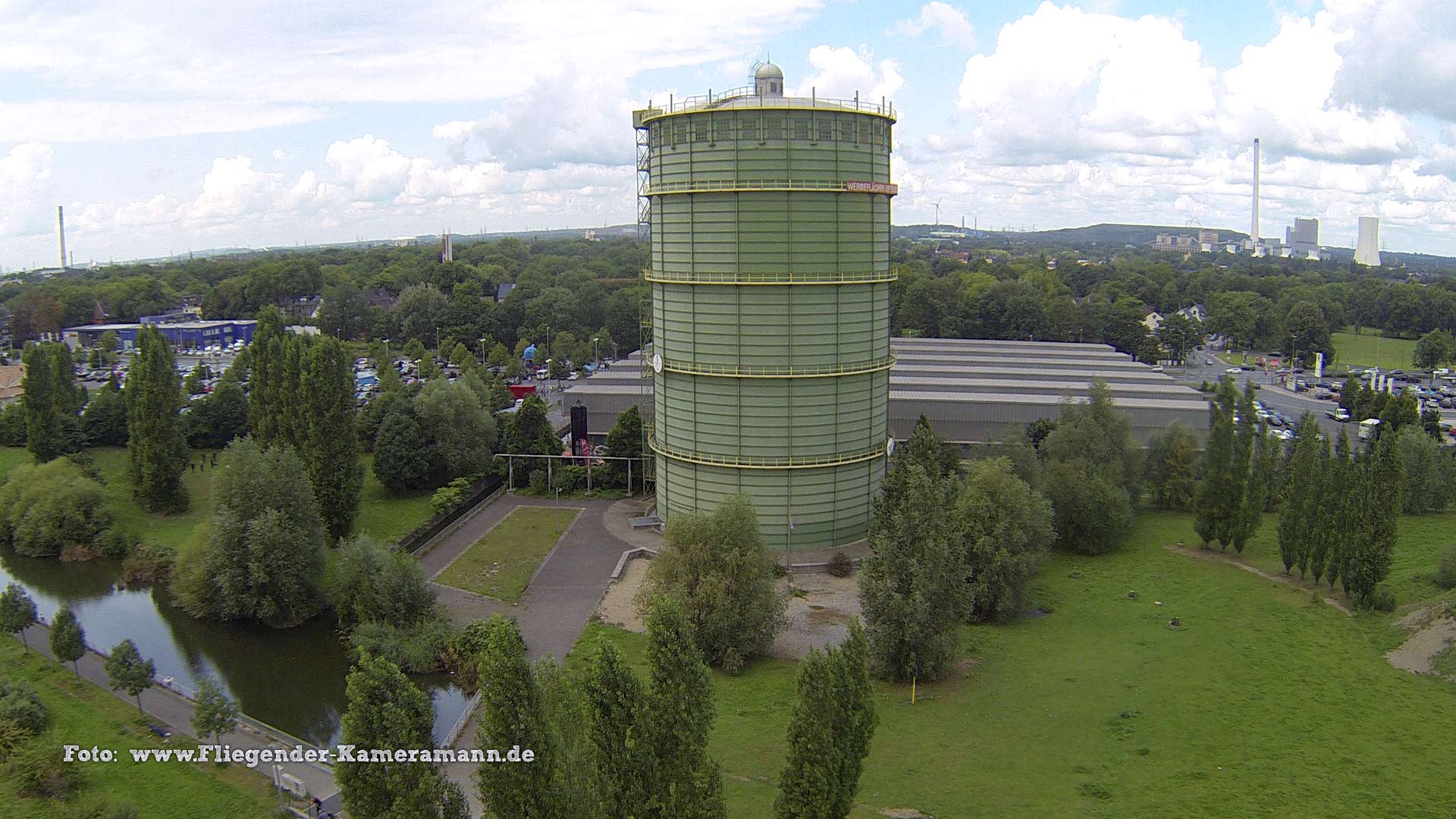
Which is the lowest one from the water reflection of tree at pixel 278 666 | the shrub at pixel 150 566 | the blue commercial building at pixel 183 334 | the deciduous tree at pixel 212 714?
the water reflection of tree at pixel 278 666

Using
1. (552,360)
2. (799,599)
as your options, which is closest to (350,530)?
(799,599)

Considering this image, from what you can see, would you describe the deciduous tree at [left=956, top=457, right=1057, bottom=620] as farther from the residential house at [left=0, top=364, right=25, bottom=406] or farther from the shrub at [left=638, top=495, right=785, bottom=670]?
the residential house at [left=0, top=364, right=25, bottom=406]

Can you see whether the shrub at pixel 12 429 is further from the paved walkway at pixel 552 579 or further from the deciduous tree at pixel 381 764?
the deciduous tree at pixel 381 764

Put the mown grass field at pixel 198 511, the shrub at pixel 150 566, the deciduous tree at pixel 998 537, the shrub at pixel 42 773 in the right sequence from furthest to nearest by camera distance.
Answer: the mown grass field at pixel 198 511 < the shrub at pixel 150 566 < the deciduous tree at pixel 998 537 < the shrub at pixel 42 773

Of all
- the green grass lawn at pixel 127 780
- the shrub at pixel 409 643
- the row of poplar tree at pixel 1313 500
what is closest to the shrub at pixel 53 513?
the green grass lawn at pixel 127 780

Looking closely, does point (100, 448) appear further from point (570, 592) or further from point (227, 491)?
point (570, 592)

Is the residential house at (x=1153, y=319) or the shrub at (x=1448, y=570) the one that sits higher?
the residential house at (x=1153, y=319)

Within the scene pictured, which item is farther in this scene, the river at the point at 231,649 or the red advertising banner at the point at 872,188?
the red advertising banner at the point at 872,188
